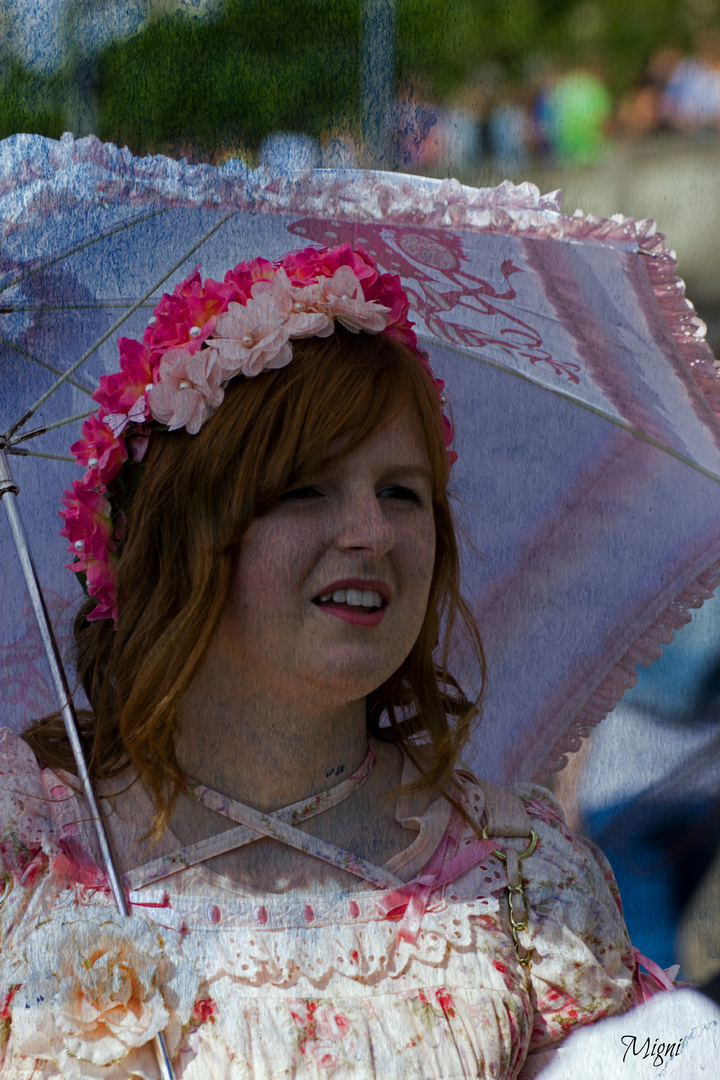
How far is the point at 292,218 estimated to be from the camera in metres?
1.47

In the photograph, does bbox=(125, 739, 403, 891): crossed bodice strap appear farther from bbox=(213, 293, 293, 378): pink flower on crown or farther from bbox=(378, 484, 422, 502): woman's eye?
bbox=(213, 293, 293, 378): pink flower on crown

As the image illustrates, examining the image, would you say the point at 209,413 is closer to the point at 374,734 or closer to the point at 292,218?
the point at 292,218

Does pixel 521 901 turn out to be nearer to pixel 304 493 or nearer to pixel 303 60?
pixel 304 493

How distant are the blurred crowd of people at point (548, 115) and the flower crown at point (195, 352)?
1.29 feet

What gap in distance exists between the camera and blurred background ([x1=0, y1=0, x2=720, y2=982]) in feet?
5.08

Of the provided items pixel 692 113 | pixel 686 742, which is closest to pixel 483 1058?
pixel 686 742

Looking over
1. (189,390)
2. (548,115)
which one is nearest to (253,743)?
(189,390)

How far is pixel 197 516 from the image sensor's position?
1271 mm

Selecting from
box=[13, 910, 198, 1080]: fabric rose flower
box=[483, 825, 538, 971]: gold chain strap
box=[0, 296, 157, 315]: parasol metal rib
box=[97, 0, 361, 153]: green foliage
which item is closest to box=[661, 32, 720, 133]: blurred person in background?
box=[97, 0, 361, 153]: green foliage

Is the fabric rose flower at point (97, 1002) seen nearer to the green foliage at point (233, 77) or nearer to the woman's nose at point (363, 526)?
the woman's nose at point (363, 526)

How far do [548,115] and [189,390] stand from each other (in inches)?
32.2

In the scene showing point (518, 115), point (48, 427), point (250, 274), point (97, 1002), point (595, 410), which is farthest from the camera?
point (518, 115)

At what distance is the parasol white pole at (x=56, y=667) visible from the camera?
4.24 feet

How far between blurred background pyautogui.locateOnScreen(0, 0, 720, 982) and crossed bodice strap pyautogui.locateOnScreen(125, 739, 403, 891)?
0.47m
